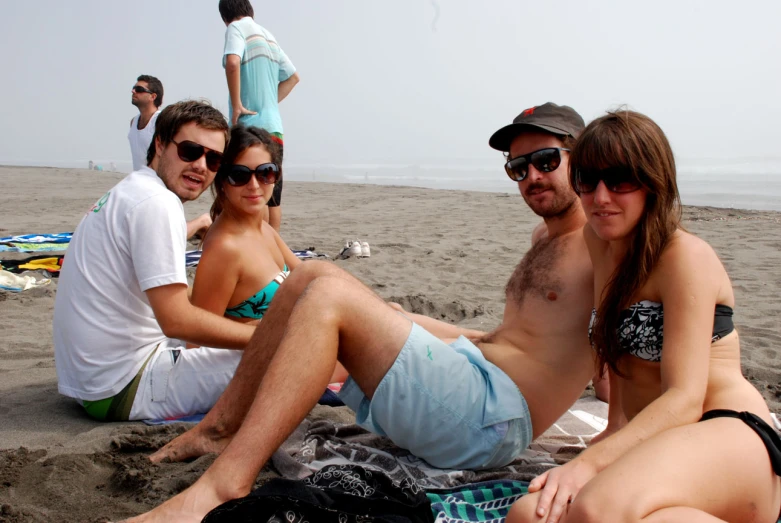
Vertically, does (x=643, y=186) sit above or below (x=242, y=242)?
above

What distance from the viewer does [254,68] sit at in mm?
6203

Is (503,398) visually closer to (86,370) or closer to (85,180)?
(86,370)

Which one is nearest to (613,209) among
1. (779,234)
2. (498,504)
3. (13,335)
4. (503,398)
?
(503,398)

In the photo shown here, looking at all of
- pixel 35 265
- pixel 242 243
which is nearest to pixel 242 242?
pixel 242 243

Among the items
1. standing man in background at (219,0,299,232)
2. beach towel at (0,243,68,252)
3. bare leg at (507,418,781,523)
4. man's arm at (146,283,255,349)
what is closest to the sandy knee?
bare leg at (507,418,781,523)

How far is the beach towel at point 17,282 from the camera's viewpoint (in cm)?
592

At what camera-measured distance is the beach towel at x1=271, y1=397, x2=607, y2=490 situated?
8.79 feet

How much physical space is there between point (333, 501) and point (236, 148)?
216 centimetres

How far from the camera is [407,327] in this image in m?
2.56

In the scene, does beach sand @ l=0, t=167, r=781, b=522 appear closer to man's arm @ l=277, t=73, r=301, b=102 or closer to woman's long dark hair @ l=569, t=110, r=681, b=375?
woman's long dark hair @ l=569, t=110, r=681, b=375

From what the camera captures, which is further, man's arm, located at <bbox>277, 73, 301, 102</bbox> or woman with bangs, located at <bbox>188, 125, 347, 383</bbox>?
man's arm, located at <bbox>277, 73, 301, 102</bbox>

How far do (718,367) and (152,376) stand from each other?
2.38 meters

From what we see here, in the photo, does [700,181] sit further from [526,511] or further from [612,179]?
[526,511]

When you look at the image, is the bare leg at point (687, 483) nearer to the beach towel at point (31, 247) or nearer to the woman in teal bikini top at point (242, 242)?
the woman in teal bikini top at point (242, 242)
